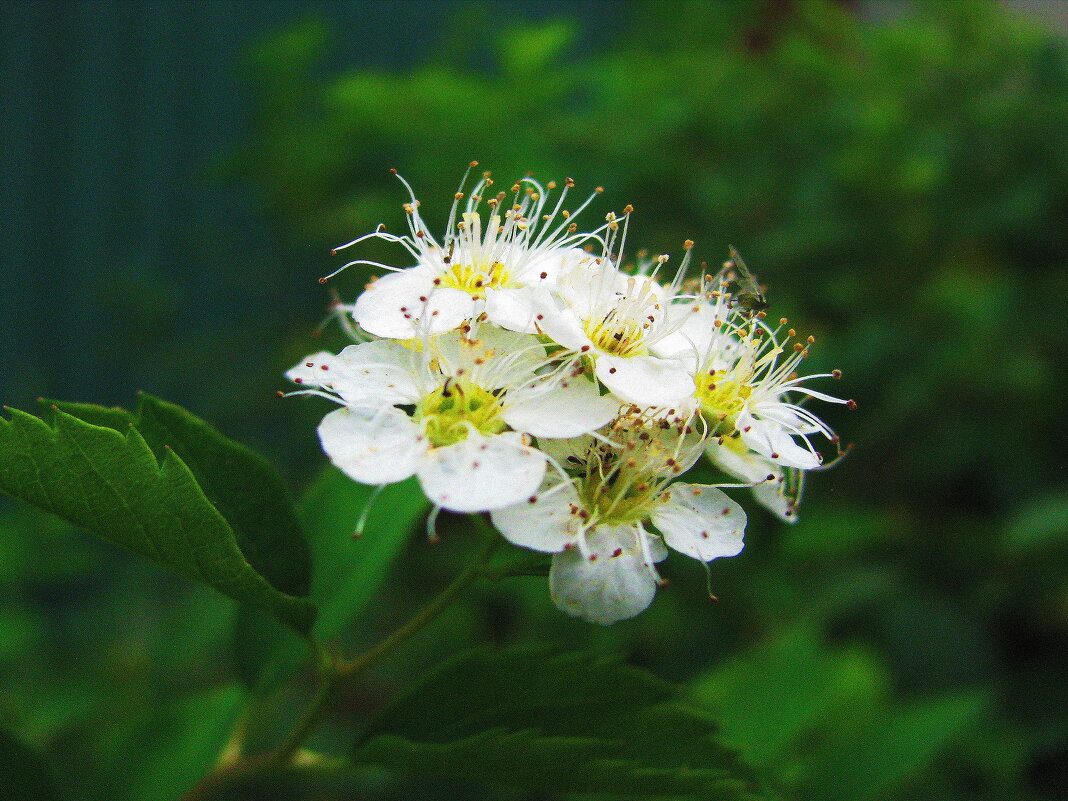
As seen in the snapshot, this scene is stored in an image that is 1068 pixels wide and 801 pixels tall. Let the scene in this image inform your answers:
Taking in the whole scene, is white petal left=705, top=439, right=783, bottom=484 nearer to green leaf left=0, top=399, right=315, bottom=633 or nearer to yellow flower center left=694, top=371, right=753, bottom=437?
yellow flower center left=694, top=371, right=753, bottom=437

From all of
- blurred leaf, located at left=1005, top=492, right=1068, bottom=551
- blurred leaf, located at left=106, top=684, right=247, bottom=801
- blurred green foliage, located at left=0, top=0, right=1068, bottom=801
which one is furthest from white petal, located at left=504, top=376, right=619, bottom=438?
blurred leaf, located at left=1005, top=492, right=1068, bottom=551

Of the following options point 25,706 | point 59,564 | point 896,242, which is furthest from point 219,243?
point 896,242

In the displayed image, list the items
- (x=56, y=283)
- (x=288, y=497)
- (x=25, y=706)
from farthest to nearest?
1. (x=56, y=283)
2. (x=25, y=706)
3. (x=288, y=497)

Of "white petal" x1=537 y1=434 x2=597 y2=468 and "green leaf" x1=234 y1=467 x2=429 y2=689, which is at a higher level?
"white petal" x1=537 y1=434 x2=597 y2=468

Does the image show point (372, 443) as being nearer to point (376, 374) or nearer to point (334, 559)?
point (376, 374)

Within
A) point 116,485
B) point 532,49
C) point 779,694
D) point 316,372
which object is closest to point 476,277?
point 316,372

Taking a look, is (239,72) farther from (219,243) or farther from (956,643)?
(956,643)

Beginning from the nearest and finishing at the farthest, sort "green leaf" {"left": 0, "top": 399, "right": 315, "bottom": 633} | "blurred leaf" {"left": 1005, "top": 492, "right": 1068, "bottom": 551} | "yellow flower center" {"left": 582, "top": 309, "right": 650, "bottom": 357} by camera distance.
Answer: "green leaf" {"left": 0, "top": 399, "right": 315, "bottom": 633}
"yellow flower center" {"left": 582, "top": 309, "right": 650, "bottom": 357}
"blurred leaf" {"left": 1005, "top": 492, "right": 1068, "bottom": 551}
